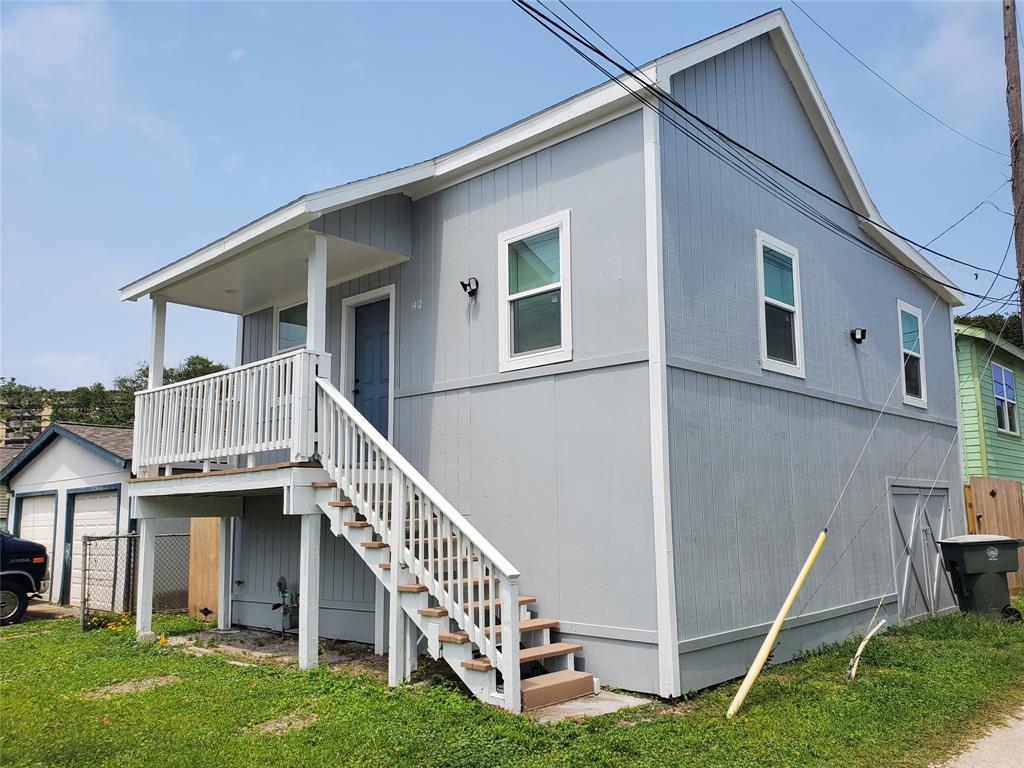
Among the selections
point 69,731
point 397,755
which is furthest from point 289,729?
point 69,731

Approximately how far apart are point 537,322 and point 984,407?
12.3 metres

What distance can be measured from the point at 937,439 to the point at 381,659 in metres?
8.52

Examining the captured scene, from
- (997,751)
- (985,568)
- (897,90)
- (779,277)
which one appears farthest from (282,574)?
(897,90)

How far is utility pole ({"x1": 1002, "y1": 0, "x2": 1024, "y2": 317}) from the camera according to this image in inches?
351

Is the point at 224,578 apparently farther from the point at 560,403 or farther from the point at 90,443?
the point at 560,403

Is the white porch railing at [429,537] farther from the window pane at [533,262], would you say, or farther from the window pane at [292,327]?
the window pane at [292,327]

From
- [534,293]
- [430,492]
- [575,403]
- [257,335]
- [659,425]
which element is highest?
[257,335]

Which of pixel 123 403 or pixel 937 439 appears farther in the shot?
pixel 123 403

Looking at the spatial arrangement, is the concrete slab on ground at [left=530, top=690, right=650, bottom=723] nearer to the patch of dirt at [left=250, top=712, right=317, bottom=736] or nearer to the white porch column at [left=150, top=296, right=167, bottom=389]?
the patch of dirt at [left=250, top=712, right=317, bottom=736]

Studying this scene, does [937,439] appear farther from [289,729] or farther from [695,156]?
[289,729]

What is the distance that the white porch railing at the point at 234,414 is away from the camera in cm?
749

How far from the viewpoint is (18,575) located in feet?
40.3

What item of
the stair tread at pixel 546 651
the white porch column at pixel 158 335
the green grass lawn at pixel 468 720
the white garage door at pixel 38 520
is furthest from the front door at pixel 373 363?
the white garage door at pixel 38 520

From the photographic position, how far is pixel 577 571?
6719mm
